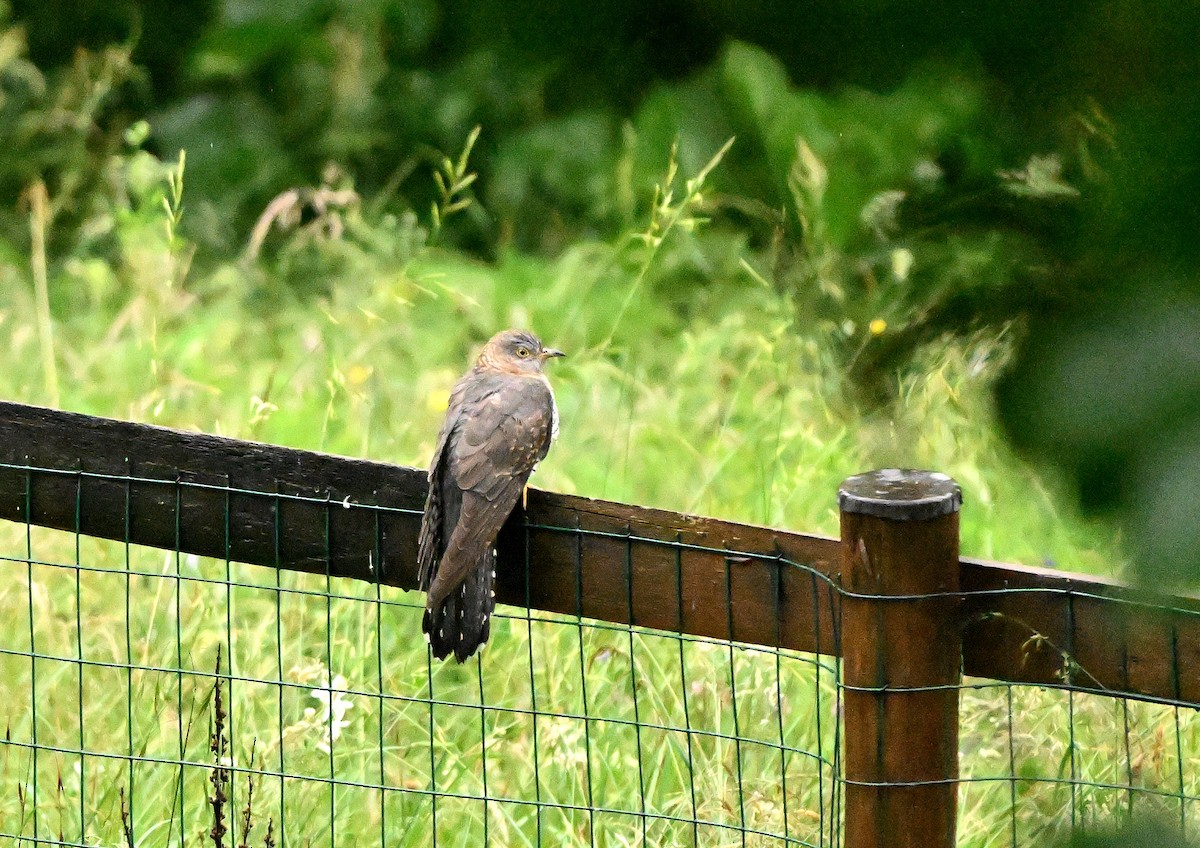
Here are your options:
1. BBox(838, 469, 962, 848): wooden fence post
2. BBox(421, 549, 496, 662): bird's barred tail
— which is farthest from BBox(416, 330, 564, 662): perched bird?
BBox(838, 469, 962, 848): wooden fence post

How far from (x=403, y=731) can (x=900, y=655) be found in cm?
205

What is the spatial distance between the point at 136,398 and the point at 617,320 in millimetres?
2026

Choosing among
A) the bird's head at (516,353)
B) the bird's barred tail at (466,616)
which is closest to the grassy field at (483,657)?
the bird's barred tail at (466,616)

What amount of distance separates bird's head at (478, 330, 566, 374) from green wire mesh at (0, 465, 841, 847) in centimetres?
85

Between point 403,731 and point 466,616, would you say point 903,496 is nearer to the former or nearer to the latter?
point 466,616

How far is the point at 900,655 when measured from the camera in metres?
2.47

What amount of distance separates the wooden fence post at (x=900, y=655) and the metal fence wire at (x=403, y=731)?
567mm

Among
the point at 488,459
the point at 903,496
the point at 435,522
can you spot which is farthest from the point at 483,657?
the point at 903,496

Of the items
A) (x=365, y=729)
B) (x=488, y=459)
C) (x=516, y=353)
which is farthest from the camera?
(x=516, y=353)

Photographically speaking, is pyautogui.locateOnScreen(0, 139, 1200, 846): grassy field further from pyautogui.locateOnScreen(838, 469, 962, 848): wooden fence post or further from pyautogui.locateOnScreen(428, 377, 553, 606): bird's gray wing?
pyautogui.locateOnScreen(428, 377, 553, 606): bird's gray wing

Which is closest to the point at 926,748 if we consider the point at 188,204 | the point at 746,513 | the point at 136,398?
the point at 746,513

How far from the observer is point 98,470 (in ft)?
10.9

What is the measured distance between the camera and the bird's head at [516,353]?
5.07 metres

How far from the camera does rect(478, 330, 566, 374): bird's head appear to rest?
5074 millimetres
